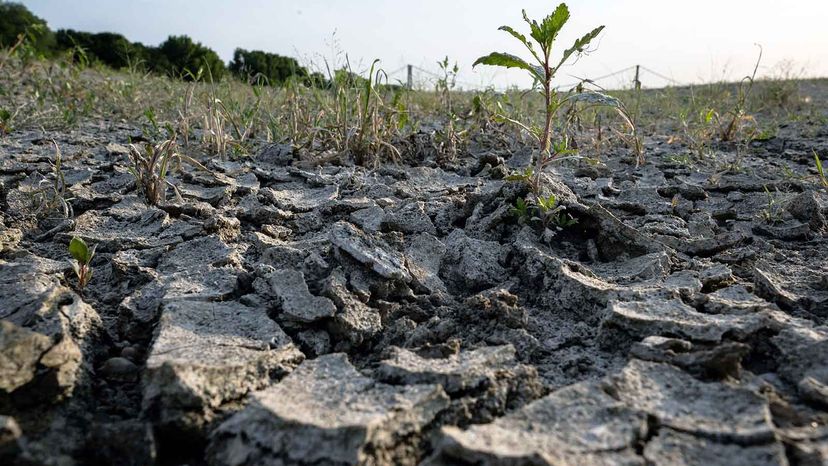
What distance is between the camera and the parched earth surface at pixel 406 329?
0.89m

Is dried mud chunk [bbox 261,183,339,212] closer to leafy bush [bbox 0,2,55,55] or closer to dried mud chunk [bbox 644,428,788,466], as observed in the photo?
dried mud chunk [bbox 644,428,788,466]

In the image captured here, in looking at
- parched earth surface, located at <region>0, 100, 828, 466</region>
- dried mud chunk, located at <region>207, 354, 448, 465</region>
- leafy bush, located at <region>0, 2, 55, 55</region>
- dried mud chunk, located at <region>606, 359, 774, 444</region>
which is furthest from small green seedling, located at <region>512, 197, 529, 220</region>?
leafy bush, located at <region>0, 2, 55, 55</region>

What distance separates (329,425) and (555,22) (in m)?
1.32

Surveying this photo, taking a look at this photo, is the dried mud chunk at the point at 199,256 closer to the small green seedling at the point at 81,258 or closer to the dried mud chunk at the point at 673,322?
the small green seedling at the point at 81,258

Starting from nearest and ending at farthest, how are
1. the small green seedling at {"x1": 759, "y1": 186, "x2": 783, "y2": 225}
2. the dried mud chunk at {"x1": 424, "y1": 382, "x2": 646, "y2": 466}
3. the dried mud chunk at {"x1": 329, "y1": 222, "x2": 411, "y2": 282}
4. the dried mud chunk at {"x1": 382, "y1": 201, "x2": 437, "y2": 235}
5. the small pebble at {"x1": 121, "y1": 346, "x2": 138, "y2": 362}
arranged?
1. the dried mud chunk at {"x1": 424, "y1": 382, "x2": 646, "y2": 466}
2. the small pebble at {"x1": 121, "y1": 346, "x2": 138, "y2": 362}
3. the dried mud chunk at {"x1": 329, "y1": 222, "x2": 411, "y2": 282}
4. the dried mud chunk at {"x1": 382, "y1": 201, "x2": 437, "y2": 235}
5. the small green seedling at {"x1": 759, "y1": 186, "x2": 783, "y2": 225}

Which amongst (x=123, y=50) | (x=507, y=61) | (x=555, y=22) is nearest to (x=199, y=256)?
(x=507, y=61)

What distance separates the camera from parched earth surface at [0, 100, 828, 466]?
0.89 m

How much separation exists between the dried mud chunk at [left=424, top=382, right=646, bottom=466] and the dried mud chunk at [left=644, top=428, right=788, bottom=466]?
0.11ft

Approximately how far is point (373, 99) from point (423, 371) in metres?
1.74

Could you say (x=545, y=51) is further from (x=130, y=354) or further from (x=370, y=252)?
(x=130, y=354)

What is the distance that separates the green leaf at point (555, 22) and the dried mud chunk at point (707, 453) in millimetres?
1213

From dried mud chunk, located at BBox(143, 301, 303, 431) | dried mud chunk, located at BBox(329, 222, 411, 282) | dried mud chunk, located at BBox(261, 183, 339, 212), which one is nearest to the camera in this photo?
dried mud chunk, located at BBox(143, 301, 303, 431)

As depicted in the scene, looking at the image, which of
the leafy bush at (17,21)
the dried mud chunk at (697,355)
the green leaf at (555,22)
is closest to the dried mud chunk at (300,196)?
the green leaf at (555,22)

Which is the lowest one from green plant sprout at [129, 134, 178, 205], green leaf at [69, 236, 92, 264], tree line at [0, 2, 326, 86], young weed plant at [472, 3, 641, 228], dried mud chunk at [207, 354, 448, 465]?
dried mud chunk at [207, 354, 448, 465]
